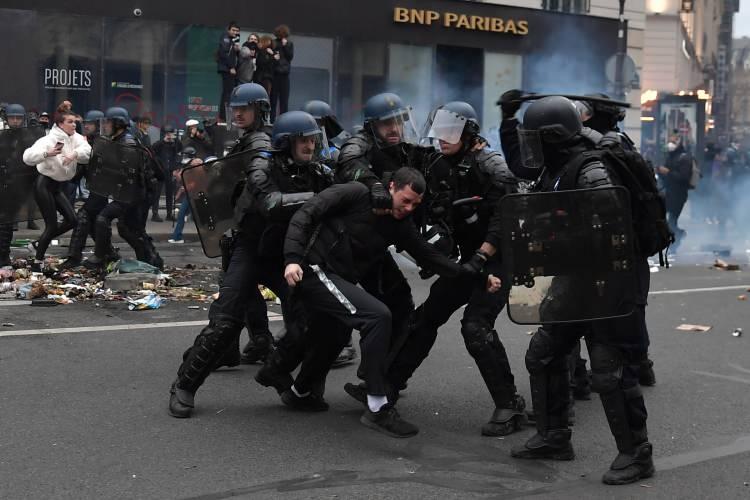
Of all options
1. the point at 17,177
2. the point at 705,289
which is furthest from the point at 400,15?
the point at 17,177

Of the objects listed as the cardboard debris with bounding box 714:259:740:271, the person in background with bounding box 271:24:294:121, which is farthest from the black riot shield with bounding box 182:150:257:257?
the person in background with bounding box 271:24:294:121

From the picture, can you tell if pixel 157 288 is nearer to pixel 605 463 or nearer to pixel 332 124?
pixel 332 124

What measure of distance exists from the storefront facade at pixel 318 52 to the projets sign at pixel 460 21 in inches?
1.0

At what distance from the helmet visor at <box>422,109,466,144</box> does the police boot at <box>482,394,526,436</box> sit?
1.40 m

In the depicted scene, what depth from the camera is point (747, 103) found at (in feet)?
358

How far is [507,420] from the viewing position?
5762 millimetres

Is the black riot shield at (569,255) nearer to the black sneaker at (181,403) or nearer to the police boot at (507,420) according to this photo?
the police boot at (507,420)

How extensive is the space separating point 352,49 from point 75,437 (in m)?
18.9

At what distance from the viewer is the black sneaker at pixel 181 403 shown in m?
5.88

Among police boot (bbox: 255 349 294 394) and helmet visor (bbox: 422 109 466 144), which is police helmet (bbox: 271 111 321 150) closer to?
helmet visor (bbox: 422 109 466 144)

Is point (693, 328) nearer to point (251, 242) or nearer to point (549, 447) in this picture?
point (549, 447)

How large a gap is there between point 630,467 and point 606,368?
45 centimetres

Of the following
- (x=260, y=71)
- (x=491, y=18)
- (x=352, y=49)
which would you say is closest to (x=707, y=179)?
(x=491, y=18)

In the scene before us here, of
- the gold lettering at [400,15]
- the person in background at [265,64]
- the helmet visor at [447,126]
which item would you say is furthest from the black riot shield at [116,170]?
the gold lettering at [400,15]
